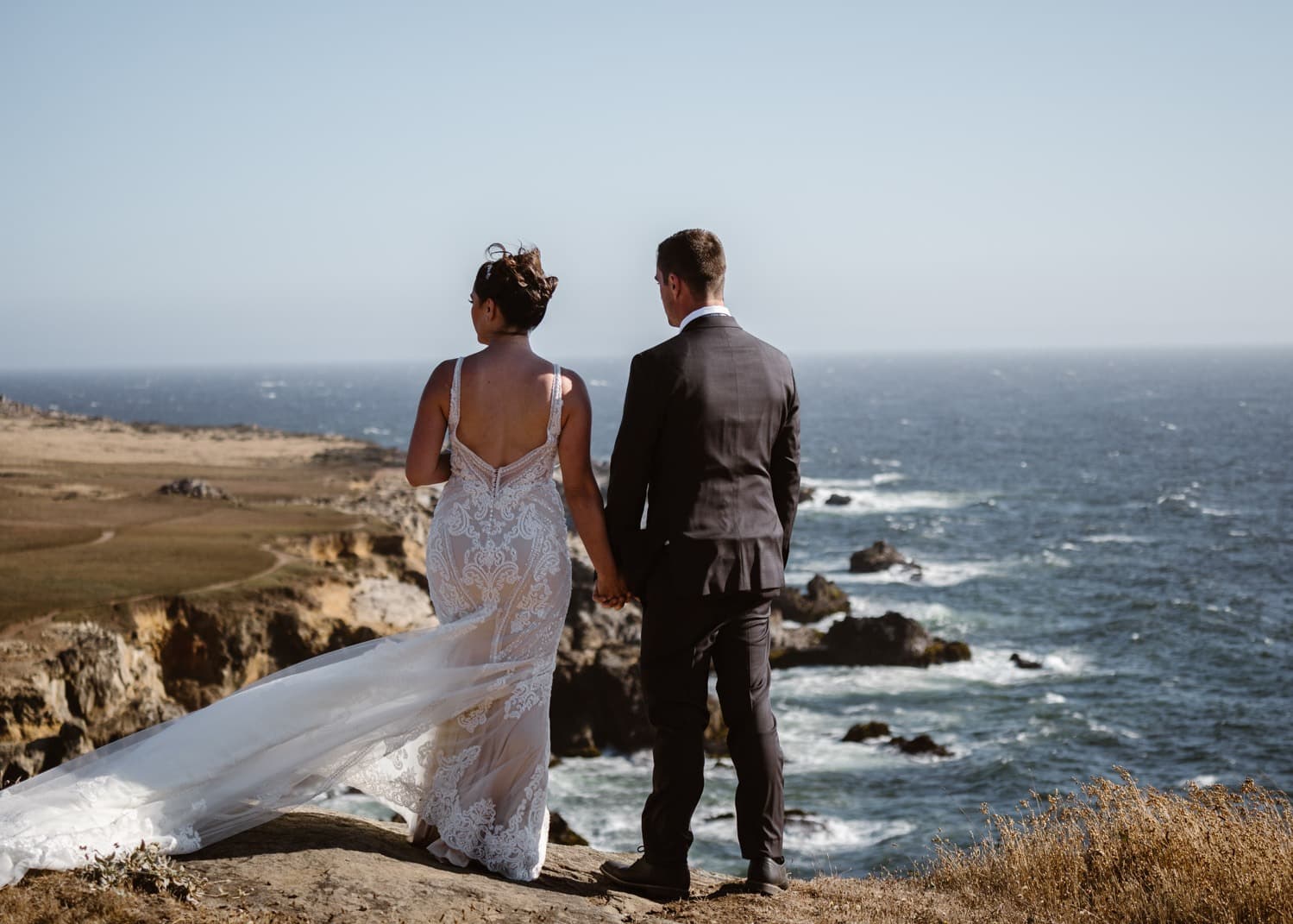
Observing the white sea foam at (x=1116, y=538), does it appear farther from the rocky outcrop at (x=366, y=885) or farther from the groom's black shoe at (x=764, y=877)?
the rocky outcrop at (x=366, y=885)

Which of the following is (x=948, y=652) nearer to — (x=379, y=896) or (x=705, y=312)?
(x=705, y=312)

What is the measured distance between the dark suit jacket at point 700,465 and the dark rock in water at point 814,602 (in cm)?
3010

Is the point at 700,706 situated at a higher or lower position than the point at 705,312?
lower

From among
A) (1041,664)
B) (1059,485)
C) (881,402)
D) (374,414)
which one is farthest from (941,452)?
(374,414)

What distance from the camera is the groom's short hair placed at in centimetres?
536

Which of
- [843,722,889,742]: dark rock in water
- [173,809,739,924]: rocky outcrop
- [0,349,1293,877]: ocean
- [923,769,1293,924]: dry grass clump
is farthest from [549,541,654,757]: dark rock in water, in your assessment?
[173,809,739,924]: rocky outcrop

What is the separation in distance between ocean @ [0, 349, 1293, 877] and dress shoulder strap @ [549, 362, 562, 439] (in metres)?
3.56

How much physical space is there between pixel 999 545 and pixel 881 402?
108m

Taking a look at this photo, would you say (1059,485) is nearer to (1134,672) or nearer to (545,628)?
(1134,672)

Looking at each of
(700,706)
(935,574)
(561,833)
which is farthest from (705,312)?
(935,574)

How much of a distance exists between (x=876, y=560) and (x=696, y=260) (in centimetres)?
4044

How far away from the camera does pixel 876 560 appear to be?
44.6 metres

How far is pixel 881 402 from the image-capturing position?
155250 mm

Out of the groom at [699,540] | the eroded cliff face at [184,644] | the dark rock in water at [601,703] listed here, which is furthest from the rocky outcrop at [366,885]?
the dark rock in water at [601,703]
